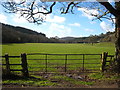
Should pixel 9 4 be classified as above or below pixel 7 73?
above

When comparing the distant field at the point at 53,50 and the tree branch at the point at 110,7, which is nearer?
the tree branch at the point at 110,7

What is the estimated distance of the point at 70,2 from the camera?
27.3 ft

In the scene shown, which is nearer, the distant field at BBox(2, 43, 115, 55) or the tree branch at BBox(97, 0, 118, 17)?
the tree branch at BBox(97, 0, 118, 17)

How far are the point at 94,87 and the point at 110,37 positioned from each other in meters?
5.23

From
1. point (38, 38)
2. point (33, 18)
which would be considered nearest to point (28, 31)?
point (38, 38)

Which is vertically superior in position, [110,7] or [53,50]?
[110,7]

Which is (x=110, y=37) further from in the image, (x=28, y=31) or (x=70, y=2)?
(x=28, y=31)

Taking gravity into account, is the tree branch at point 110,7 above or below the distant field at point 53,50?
above

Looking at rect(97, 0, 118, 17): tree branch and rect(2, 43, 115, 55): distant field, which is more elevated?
rect(97, 0, 118, 17): tree branch

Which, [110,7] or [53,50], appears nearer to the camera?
[110,7]

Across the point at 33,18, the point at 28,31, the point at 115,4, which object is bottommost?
the point at 33,18

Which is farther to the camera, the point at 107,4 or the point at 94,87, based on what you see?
the point at 107,4

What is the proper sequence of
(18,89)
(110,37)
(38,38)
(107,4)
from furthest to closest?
(38,38) → (110,37) → (107,4) → (18,89)

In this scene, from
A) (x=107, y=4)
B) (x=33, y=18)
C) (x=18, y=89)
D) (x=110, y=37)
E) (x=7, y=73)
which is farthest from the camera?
(x=110, y=37)
